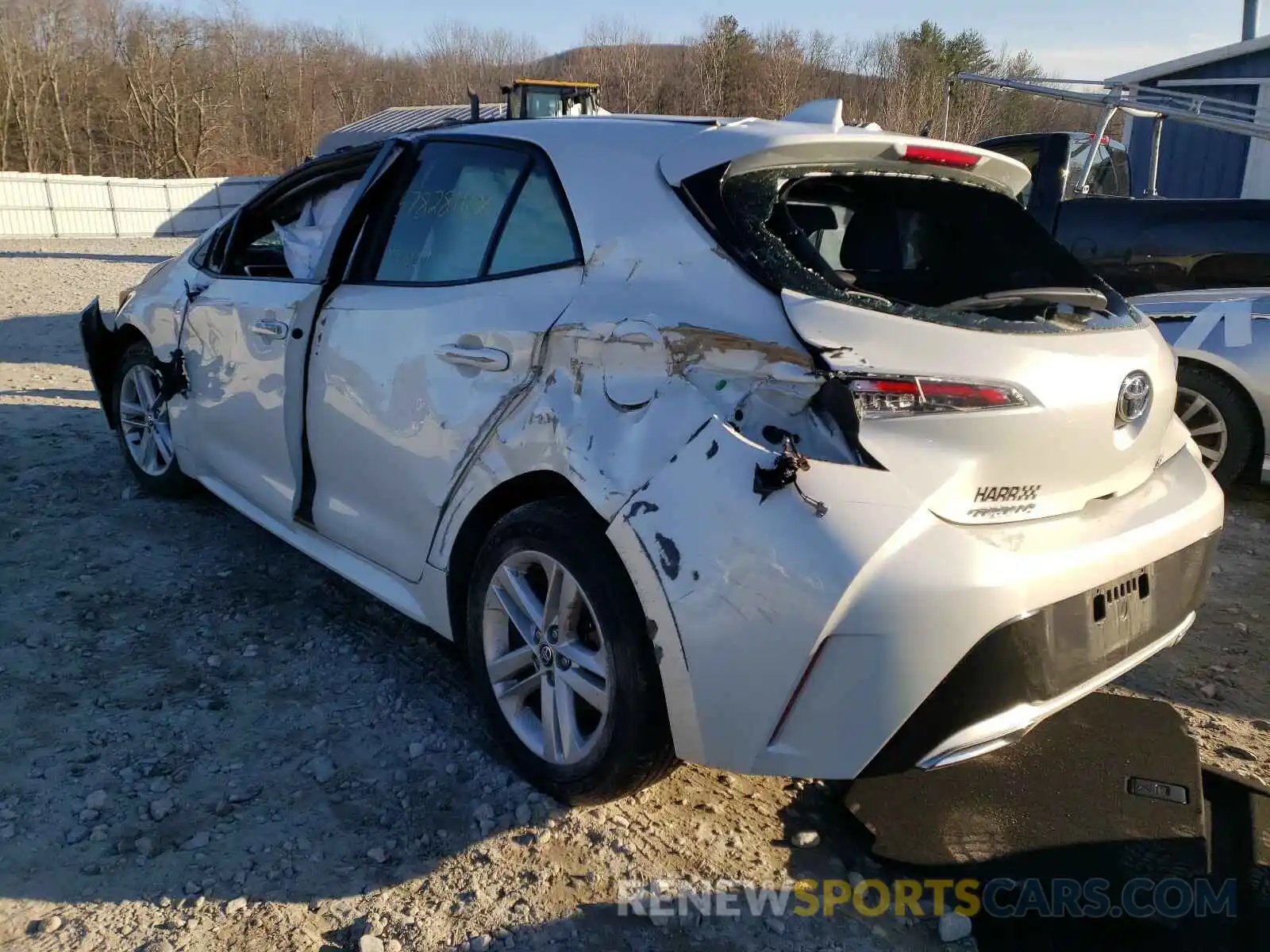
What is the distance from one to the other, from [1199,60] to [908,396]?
62.1ft

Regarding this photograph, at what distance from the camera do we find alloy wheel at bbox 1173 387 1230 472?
4.93 meters

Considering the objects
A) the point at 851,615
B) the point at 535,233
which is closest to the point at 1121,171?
the point at 535,233

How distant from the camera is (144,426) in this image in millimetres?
4625

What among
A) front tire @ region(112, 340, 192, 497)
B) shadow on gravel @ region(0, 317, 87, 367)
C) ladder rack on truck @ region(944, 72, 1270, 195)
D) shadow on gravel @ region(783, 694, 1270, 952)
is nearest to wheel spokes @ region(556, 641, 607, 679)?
shadow on gravel @ region(783, 694, 1270, 952)

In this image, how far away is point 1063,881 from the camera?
2301 millimetres

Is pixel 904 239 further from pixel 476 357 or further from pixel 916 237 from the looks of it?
pixel 476 357

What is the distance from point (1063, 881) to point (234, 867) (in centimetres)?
196

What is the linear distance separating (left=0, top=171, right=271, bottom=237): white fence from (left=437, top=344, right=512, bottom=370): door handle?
22.7 m

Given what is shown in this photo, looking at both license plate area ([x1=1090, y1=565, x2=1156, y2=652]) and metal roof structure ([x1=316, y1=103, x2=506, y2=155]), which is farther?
metal roof structure ([x1=316, y1=103, x2=506, y2=155])

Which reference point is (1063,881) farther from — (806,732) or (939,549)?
(939,549)

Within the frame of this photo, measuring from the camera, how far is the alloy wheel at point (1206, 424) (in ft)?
16.2

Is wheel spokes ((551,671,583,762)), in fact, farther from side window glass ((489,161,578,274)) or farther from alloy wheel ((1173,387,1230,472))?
alloy wheel ((1173,387,1230,472))

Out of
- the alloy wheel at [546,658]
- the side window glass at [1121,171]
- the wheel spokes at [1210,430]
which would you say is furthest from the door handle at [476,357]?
A: the side window glass at [1121,171]

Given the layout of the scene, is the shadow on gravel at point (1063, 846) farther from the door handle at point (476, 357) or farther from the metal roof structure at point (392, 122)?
the metal roof structure at point (392, 122)
